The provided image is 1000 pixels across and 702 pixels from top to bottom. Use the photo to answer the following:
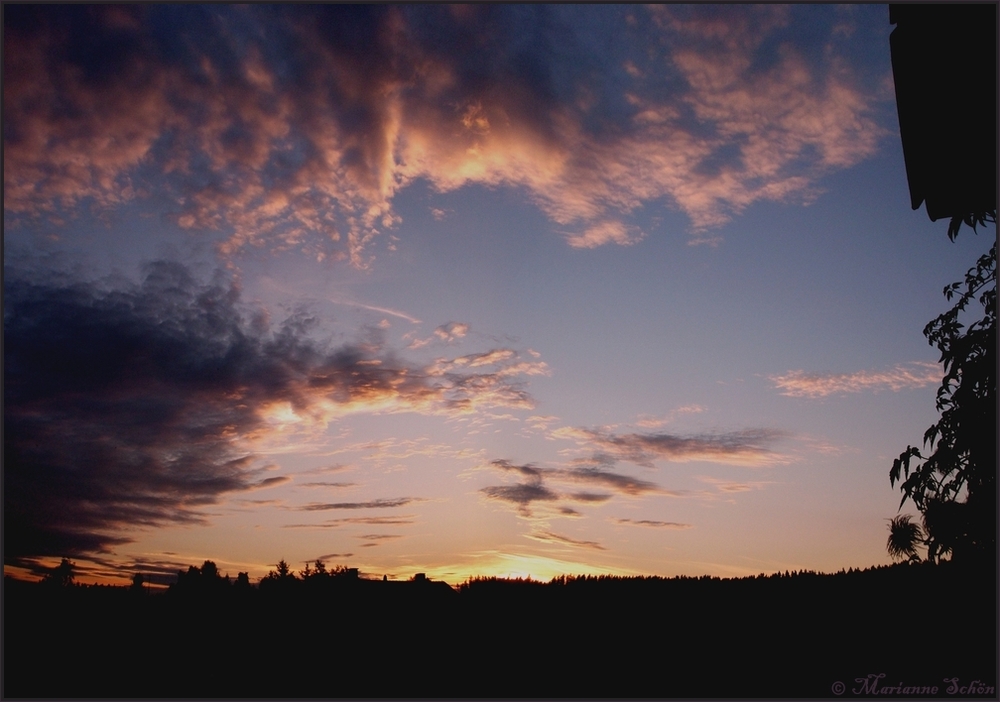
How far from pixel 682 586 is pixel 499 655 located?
4062 mm

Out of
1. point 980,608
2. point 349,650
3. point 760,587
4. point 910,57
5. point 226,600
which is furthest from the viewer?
point 226,600

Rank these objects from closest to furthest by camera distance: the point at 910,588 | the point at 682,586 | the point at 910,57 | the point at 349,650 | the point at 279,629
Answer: the point at 910,57 → the point at 910,588 → the point at 682,586 → the point at 349,650 → the point at 279,629

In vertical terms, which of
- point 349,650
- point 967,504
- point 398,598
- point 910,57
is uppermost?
point 910,57

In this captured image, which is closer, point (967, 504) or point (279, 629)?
point (967, 504)

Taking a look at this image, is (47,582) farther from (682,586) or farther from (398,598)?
(682,586)

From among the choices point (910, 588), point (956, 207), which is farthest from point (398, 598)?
point (956, 207)

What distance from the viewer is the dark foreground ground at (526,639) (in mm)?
9609

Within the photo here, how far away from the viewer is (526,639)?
12.3 metres

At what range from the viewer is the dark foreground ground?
9609 mm

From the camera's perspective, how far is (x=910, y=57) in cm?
256

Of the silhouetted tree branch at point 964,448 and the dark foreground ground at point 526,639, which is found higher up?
the silhouetted tree branch at point 964,448

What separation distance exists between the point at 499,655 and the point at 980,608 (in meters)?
8.39

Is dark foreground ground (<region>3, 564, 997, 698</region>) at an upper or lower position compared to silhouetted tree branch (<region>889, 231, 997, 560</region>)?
lower

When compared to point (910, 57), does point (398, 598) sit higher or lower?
lower
